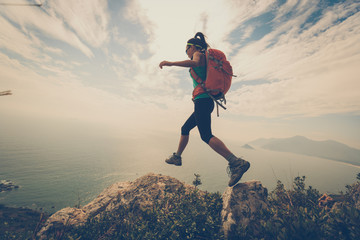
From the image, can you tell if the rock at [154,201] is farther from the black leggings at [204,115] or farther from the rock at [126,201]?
the black leggings at [204,115]

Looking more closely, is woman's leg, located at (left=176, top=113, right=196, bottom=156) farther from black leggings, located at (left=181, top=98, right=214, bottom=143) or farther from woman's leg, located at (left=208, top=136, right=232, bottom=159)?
woman's leg, located at (left=208, top=136, right=232, bottom=159)

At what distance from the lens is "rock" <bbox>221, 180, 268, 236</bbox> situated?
4.55 meters

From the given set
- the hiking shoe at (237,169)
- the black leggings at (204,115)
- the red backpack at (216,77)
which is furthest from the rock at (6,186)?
the red backpack at (216,77)

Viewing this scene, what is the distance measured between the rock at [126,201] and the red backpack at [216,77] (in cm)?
563

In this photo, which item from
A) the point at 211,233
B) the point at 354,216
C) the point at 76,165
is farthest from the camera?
the point at 76,165

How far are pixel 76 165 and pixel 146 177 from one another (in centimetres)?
15021

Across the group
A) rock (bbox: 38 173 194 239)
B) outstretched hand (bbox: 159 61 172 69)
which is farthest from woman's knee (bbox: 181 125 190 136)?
rock (bbox: 38 173 194 239)

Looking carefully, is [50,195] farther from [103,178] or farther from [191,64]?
[191,64]

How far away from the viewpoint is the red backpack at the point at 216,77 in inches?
135

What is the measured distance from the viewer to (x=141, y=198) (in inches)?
282

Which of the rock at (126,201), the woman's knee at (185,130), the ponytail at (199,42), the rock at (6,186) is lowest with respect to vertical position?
the rock at (6,186)

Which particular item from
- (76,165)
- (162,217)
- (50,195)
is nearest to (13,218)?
(50,195)

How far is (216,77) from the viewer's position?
136 inches

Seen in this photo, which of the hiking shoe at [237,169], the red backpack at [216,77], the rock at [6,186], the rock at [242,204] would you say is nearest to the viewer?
the red backpack at [216,77]
